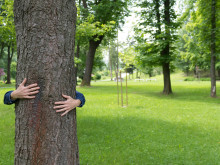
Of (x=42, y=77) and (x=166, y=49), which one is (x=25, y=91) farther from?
(x=166, y=49)

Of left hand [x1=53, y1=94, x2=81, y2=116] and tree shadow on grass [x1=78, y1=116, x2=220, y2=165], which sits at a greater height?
left hand [x1=53, y1=94, x2=81, y2=116]

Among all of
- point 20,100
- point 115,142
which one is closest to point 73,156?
point 20,100

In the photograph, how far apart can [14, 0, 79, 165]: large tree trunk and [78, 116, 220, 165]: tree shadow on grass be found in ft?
7.00

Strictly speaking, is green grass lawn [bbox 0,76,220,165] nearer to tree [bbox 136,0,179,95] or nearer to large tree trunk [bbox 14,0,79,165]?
large tree trunk [bbox 14,0,79,165]

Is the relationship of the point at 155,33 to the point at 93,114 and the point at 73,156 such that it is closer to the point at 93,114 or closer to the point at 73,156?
the point at 93,114

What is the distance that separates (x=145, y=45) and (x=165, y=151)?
12.0 m

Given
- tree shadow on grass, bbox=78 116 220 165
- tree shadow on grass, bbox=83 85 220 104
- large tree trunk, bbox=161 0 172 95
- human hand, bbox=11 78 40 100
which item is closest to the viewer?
human hand, bbox=11 78 40 100

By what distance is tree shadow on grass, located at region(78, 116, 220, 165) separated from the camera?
436 cm

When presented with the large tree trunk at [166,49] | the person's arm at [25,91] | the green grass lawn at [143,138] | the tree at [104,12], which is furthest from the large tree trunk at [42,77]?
the tree at [104,12]

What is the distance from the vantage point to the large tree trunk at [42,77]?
2.24m

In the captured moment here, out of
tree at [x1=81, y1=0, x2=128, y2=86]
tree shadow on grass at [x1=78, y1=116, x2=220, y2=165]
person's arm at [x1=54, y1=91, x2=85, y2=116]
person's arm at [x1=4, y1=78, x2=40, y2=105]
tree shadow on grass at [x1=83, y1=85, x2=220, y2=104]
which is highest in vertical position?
tree at [x1=81, y1=0, x2=128, y2=86]

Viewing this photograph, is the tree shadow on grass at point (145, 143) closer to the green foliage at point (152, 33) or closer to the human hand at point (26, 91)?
the human hand at point (26, 91)

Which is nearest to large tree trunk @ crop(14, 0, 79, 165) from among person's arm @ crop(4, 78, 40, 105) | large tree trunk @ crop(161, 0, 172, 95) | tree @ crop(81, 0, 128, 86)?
person's arm @ crop(4, 78, 40, 105)

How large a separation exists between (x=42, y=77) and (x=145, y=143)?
12.8ft
